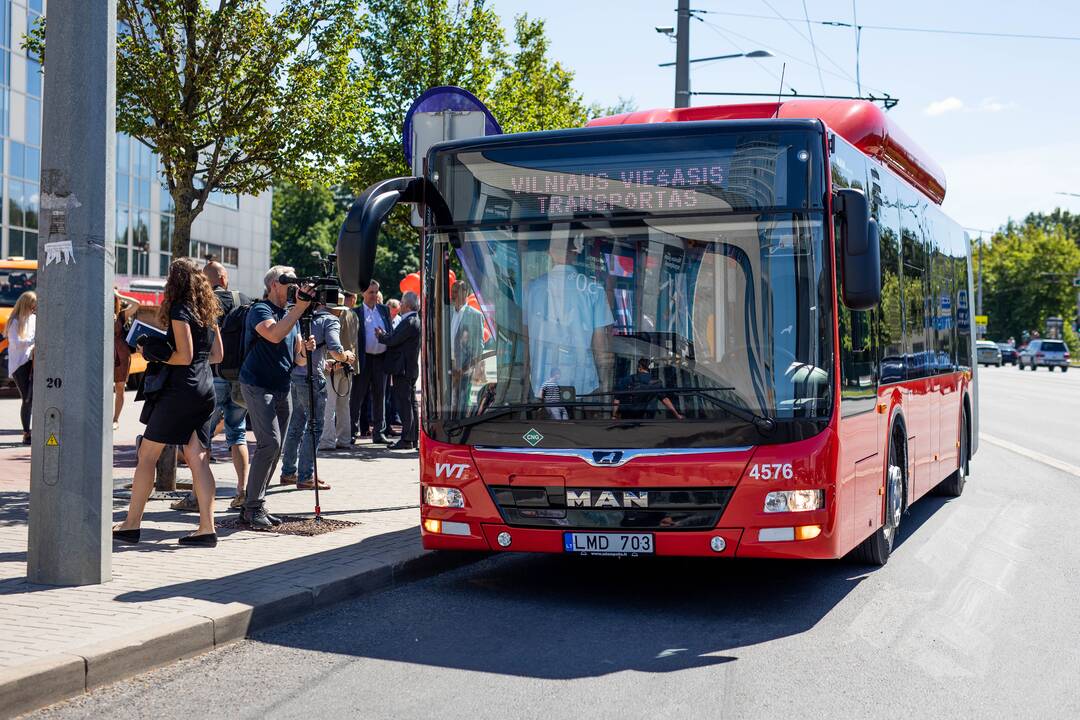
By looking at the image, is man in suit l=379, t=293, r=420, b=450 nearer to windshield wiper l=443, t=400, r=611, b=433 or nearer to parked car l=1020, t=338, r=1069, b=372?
windshield wiper l=443, t=400, r=611, b=433

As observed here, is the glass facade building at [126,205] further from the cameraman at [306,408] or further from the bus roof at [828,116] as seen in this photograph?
the bus roof at [828,116]

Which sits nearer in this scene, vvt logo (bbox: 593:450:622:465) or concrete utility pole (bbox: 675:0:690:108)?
vvt logo (bbox: 593:450:622:465)

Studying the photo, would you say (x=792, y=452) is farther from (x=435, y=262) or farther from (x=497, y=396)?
(x=435, y=262)

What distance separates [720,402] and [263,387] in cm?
366

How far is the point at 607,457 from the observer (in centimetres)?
688

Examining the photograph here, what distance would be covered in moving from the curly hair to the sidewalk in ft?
4.85

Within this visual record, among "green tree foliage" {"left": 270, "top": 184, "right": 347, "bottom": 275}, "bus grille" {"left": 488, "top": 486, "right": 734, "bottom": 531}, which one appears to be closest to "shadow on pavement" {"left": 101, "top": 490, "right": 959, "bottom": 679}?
"bus grille" {"left": 488, "top": 486, "right": 734, "bottom": 531}

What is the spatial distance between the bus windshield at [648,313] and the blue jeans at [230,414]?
9.05 feet

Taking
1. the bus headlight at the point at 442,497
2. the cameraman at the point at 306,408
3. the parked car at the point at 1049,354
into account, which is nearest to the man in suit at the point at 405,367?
the cameraman at the point at 306,408

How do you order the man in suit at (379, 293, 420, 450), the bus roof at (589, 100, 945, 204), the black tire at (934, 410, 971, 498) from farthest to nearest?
the man in suit at (379, 293, 420, 450)
the black tire at (934, 410, 971, 498)
the bus roof at (589, 100, 945, 204)

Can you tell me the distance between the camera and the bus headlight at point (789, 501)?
6742mm

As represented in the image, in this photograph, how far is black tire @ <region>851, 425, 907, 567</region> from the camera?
27.5ft

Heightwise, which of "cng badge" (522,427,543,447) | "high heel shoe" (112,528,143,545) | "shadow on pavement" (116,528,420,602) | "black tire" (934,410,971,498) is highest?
"cng badge" (522,427,543,447)

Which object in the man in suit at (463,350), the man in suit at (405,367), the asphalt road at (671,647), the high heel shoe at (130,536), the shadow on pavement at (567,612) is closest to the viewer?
the asphalt road at (671,647)
